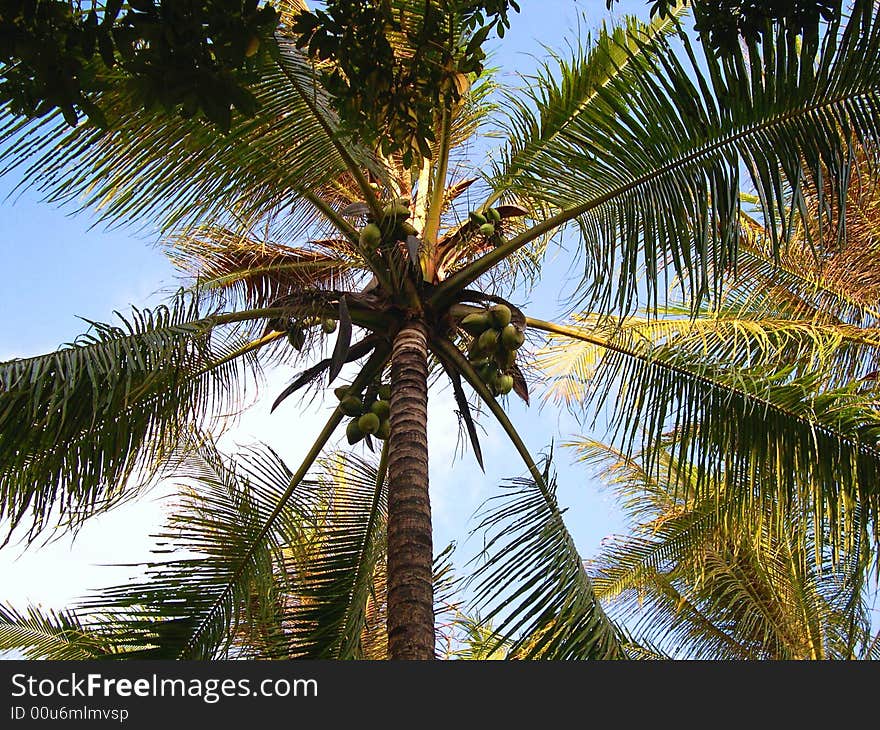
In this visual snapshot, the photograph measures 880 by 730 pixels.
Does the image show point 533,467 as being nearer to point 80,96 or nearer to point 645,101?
point 645,101

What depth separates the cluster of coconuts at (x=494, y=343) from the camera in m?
5.32

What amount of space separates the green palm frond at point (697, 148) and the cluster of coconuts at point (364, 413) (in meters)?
0.98

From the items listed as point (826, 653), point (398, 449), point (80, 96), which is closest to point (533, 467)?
point (398, 449)

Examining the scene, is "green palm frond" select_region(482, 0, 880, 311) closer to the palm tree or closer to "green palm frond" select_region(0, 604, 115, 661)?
the palm tree

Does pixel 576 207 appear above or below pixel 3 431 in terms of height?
above

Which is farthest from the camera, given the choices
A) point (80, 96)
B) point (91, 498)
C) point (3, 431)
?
point (91, 498)

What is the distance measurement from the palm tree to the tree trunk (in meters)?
0.01

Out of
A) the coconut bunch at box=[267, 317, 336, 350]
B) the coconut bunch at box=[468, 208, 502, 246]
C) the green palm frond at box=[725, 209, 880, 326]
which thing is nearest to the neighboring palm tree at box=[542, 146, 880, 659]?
the green palm frond at box=[725, 209, 880, 326]

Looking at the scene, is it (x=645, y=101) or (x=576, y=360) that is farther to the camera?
(x=576, y=360)

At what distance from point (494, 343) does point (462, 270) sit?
0.58 meters

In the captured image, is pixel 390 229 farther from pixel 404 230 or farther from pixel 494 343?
pixel 494 343

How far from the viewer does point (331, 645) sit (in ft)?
19.1

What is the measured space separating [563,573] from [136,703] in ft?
8.85

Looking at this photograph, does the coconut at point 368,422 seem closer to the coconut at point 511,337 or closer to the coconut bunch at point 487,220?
the coconut at point 511,337
